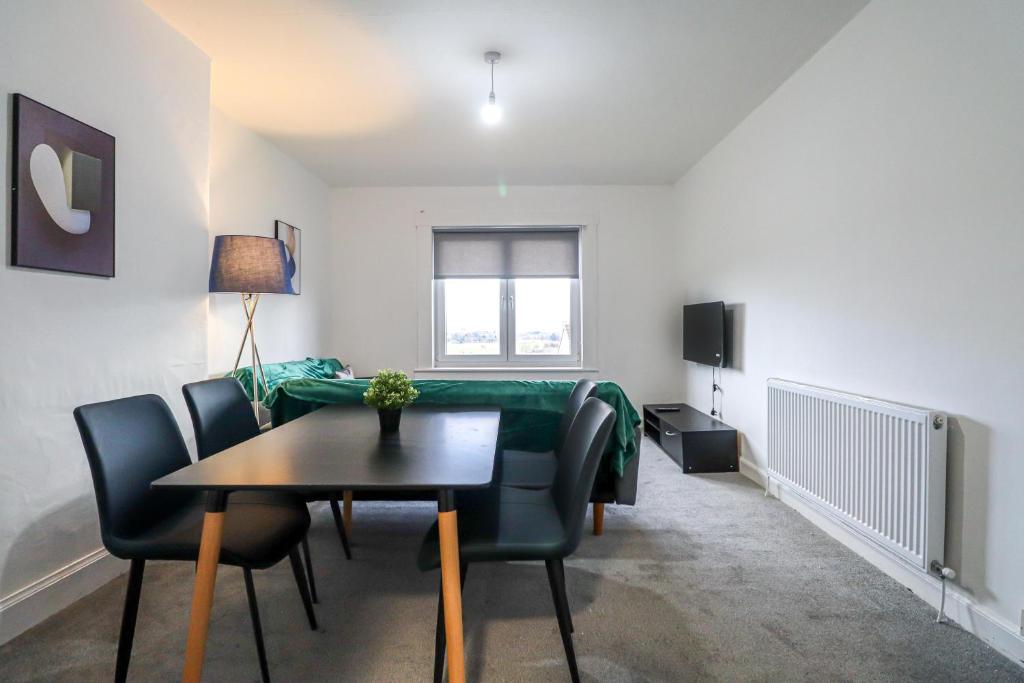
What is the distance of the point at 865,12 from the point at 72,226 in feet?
11.9

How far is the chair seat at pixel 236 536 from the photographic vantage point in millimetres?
1412

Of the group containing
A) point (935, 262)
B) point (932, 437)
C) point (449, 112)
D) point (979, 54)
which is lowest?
point (932, 437)

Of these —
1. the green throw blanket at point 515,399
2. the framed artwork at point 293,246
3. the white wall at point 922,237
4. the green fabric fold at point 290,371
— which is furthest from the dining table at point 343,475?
the framed artwork at point 293,246

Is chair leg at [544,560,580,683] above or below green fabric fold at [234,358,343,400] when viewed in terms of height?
below

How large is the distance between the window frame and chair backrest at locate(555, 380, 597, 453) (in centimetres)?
284

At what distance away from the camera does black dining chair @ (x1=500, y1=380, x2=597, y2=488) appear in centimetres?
204

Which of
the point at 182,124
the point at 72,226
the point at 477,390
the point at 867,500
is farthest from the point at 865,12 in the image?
the point at 72,226

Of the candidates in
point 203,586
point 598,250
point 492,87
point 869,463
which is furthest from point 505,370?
point 203,586

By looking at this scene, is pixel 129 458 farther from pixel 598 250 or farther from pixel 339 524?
pixel 598 250

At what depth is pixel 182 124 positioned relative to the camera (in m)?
2.53

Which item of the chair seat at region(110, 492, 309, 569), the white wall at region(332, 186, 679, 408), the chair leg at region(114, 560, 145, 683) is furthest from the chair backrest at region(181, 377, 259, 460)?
the white wall at region(332, 186, 679, 408)

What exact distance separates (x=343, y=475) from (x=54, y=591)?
1519 mm

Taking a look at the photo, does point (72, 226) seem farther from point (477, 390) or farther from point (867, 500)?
point (867, 500)

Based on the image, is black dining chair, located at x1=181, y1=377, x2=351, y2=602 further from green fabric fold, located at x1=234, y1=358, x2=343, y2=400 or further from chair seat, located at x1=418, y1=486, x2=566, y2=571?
green fabric fold, located at x1=234, y1=358, x2=343, y2=400
